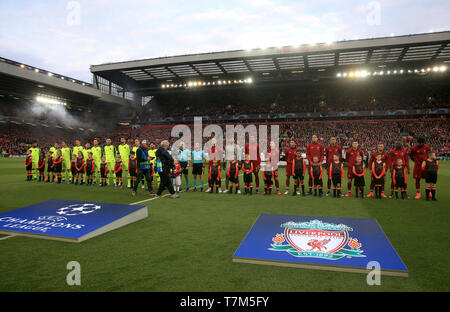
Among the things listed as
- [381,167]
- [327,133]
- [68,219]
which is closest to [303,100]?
[327,133]

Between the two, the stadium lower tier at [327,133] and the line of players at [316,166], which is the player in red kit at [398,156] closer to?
the line of players at [316,166]

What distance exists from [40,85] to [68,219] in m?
37.2

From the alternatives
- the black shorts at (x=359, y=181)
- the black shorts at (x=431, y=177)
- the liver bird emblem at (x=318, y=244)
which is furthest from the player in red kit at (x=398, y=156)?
the liver bird emblem at (x=318, y=244)

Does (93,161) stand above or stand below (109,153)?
below

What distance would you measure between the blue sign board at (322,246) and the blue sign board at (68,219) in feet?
9.07

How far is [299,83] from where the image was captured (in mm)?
39500

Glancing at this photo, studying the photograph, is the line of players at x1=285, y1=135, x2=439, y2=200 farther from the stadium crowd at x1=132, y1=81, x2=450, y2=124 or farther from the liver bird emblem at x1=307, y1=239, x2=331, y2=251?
the stadium crowd at x1=132, y1=81, x2=450, y2=124

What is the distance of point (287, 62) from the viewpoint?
111ft

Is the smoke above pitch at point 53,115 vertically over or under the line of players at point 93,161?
over

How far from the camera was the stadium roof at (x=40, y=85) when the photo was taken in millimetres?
30297

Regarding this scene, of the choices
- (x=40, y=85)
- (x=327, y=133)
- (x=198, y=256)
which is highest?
(x=40, y=85)

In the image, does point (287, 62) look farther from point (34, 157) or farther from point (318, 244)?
point (318, 244)
